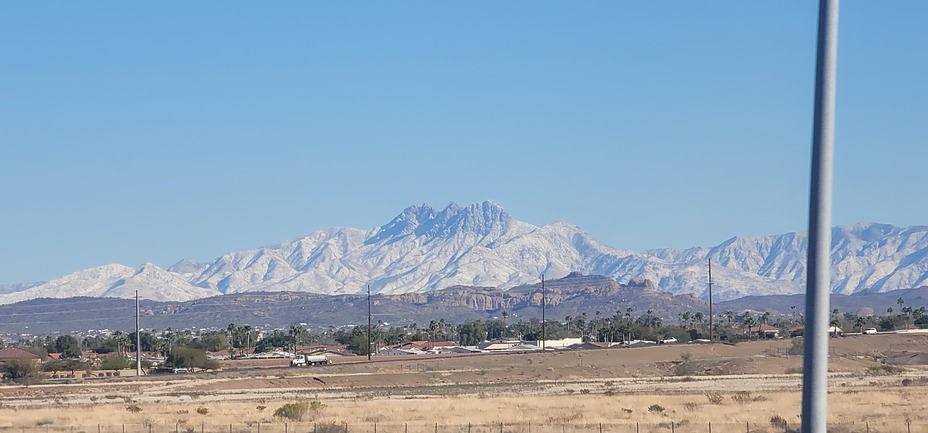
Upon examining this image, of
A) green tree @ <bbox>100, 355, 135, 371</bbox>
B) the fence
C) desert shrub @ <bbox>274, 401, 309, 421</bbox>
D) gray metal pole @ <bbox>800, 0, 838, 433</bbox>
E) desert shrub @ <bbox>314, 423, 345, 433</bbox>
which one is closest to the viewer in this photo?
gray metal pole @ <bbox>800, 0, 838, 433</bbox>

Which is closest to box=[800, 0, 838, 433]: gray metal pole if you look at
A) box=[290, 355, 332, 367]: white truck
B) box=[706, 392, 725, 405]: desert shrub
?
box=[706, 392, 725, 405]: desert shrub

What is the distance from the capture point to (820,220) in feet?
37.7

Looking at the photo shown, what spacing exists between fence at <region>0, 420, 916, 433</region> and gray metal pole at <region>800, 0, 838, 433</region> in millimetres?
36699

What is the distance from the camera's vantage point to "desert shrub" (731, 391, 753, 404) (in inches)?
2710

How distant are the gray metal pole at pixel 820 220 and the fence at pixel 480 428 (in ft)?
120

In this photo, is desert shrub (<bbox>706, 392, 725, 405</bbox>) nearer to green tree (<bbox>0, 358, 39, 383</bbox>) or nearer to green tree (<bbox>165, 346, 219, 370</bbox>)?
green tree (<bbox>0, 358, 39, 383</bbox>)

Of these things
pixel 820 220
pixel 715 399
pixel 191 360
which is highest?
pixel 820 220

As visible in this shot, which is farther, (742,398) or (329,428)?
(742,398)

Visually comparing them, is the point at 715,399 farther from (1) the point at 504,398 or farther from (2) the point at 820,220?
(2) the point at 820,220

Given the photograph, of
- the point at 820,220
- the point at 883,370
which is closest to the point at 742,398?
the point at 883,370

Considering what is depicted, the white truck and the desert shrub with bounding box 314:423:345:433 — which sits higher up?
the desert shrub with bounding box 314:423:345:433

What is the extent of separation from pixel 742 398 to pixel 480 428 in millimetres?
23888

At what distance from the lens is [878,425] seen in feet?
166

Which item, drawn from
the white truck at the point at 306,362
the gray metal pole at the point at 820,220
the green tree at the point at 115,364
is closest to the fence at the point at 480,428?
the gray metal pole at the point at 820,220
